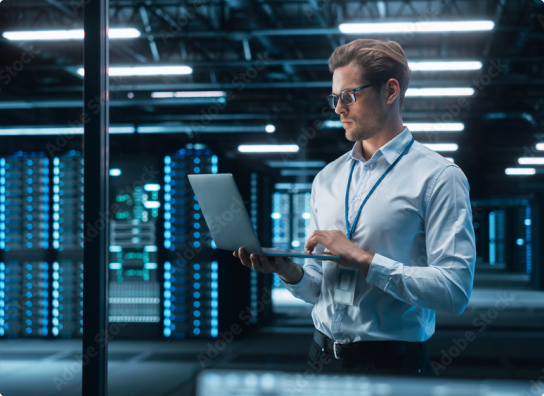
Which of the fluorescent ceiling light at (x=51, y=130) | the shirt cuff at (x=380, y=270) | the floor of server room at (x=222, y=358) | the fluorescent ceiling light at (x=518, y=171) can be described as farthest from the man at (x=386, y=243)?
the fluorescent ceiling light at (x=518, y=171)

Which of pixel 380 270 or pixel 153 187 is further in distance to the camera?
pixel 153 187

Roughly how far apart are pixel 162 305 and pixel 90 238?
4.21 metres

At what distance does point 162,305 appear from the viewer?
5.98m

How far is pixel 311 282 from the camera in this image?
1.47m

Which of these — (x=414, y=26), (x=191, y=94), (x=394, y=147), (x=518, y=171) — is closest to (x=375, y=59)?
(x=394, y=147)

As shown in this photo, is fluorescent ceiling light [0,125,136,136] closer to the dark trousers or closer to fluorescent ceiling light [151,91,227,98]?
fluorescent ceiling light [151,91,227,98]

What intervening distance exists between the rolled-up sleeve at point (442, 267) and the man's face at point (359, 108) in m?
0.24

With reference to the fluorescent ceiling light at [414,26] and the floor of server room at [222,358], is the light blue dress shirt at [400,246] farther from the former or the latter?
the fluorescent ceiling light at [414,26]

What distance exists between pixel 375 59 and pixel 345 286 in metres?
0.61

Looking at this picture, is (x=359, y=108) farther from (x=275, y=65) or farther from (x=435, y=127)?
(x=275, y=65)

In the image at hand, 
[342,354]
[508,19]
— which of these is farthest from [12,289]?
[508,19]

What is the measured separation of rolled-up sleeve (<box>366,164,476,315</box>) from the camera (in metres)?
1.21

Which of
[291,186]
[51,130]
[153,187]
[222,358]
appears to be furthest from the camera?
[51,130]

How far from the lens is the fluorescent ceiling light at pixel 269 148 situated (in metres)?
7.12
